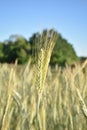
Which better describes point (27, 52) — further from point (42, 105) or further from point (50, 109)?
point (42, 105)

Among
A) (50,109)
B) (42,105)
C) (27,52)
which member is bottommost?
(50,109)

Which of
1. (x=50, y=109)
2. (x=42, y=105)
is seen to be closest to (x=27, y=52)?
(x=50, y=109)

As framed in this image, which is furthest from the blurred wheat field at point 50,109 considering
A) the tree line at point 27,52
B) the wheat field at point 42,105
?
the tree line at point 27,52

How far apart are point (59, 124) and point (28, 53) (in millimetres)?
12975

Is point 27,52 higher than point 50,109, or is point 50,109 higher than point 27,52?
point 27,52

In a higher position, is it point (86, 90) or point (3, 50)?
point (3, 50)

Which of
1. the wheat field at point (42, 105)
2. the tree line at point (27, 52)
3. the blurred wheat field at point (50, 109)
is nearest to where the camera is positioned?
the wheat field at point (42, 105)

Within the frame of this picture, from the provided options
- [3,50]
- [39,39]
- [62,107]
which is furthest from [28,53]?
[39,39]

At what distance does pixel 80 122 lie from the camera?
5.07ft

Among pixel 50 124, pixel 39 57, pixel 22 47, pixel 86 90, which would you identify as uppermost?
pixel 22 47

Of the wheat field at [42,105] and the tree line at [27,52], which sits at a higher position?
the tree line at [27,52]

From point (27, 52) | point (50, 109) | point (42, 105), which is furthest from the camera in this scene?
point (27, 52)

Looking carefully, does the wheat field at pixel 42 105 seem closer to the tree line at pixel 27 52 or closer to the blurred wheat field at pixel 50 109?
the blurred wheat field at pixel 50 109

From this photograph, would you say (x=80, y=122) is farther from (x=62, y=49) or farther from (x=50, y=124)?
(x=62, y=49)
